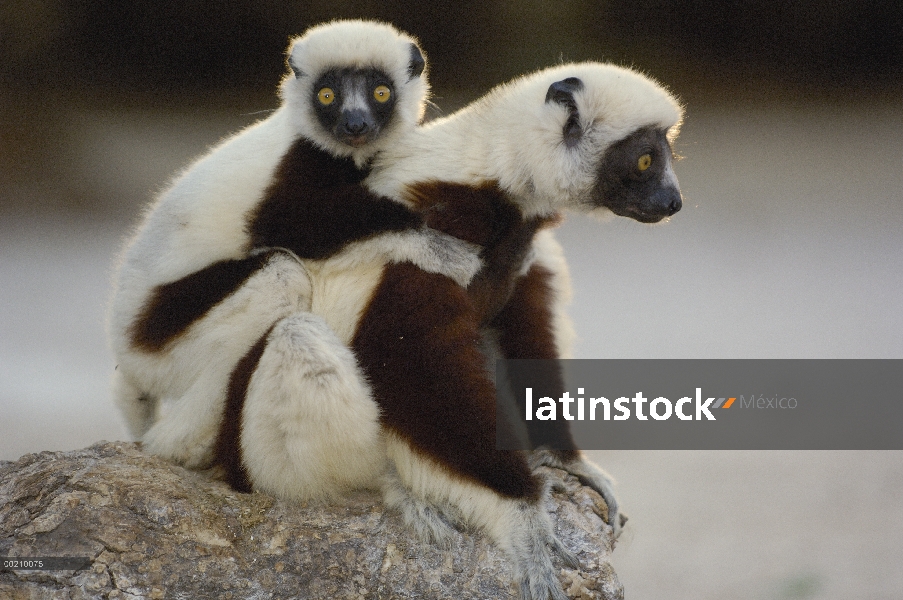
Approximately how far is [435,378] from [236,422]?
0.59m

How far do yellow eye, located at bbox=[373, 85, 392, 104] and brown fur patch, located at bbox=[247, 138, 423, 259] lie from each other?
0.47 meters

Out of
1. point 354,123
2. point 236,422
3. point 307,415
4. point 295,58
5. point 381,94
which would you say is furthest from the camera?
point 295,58

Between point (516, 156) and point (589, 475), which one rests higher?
point (516, 156)

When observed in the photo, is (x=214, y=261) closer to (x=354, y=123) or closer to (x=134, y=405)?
(x=354, y=123)

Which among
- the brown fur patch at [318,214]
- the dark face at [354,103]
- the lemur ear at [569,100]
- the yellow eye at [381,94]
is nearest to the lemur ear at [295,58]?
the dark face at [354,103]

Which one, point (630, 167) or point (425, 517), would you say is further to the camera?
point (630, 167)

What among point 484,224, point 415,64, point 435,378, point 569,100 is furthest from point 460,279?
point 415,64

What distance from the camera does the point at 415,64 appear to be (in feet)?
10.6

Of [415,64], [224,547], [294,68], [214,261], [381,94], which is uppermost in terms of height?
[415,64]

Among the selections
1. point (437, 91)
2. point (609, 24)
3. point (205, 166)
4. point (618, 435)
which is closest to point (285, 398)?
point (205, 166)

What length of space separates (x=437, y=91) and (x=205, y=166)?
12.6 feet

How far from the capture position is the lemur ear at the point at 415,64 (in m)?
3.20

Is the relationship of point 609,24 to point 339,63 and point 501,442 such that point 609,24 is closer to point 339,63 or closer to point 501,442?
point 339,63

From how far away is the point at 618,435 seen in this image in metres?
5.14
